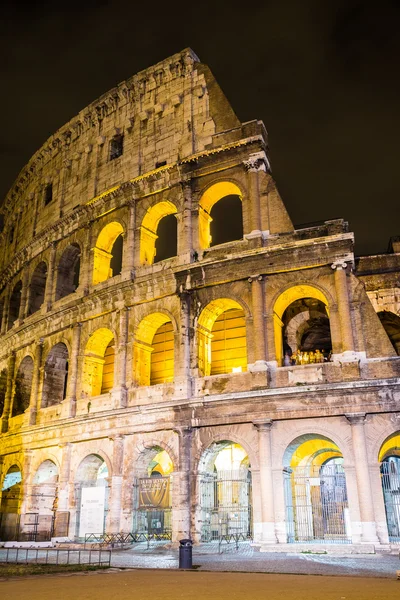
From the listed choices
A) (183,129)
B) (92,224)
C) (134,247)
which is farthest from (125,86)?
(134,247)

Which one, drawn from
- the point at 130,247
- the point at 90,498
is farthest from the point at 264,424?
the point at 130,247

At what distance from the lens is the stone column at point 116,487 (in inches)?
606

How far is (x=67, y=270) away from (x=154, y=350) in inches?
213

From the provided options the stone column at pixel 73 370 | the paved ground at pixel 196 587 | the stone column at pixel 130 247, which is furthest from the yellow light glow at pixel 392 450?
the stone column at pixel 73 370

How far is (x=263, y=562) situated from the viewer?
10.9m

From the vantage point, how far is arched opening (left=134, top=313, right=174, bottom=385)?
1733cm

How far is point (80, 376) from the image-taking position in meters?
18.3

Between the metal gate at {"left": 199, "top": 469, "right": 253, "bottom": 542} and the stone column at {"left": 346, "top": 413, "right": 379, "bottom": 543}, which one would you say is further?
the metal gate at {"left": 199, "top": 469, "right": 253, "bottom": 542}

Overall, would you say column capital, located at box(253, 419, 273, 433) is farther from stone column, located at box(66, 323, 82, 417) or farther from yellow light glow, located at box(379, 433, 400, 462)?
stone column, located at box(66, 323, 82, 417)

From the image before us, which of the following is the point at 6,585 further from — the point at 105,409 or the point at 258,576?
the point at 105,409

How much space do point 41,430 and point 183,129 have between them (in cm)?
1172

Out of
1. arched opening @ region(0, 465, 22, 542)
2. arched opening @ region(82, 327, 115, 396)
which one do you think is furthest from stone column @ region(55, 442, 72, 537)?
arched opening @ region(0, 465, 22, 542)

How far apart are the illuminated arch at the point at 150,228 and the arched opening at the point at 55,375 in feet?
15.5

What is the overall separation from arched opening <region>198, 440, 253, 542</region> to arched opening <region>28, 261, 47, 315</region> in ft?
34.4
